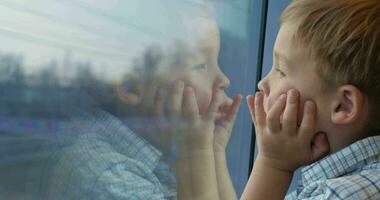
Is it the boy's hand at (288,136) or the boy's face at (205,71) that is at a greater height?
the boy's face at (205,71)

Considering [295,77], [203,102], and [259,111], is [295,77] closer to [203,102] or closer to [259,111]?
[259,111]

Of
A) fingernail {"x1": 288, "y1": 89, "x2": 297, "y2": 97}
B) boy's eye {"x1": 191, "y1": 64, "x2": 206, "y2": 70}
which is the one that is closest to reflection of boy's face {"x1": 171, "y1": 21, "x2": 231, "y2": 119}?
boy's eye {"x1": 191, "y1": 64, "x2": 206, "y2": 70}

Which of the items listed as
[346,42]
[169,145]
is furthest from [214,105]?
[346,42]

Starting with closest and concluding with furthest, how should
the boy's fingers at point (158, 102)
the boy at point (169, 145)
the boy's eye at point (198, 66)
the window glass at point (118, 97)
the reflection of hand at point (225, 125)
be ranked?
the window glass at point (118, 97) → the boy at point (169, 145) → the boy's fingers at point (158, 102) → the boy's eye at point (198, 66) → the reflection of hand at point (225, 125)

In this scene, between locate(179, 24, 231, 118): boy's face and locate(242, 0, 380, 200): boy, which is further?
locate(179, 24, 231, 118): boy's face

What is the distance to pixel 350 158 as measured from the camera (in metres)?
0.71

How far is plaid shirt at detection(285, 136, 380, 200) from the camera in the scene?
0.65 metres

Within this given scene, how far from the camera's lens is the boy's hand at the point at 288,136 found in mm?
743

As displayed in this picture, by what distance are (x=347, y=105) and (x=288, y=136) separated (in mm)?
101

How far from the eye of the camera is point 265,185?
778mm

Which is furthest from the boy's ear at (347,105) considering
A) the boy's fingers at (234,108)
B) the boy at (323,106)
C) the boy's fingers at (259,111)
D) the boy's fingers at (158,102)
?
the boy's fingers at (234,108)

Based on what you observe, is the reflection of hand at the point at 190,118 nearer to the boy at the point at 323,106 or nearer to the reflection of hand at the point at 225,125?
the reflection of hand at the point at 225,125

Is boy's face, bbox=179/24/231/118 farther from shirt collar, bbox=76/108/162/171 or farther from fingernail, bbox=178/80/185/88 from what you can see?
shirt collar, bbox=76/108/162/171

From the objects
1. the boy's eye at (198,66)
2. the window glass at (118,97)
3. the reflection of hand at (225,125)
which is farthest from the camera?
Result: the reflection of hand at (225,125)
